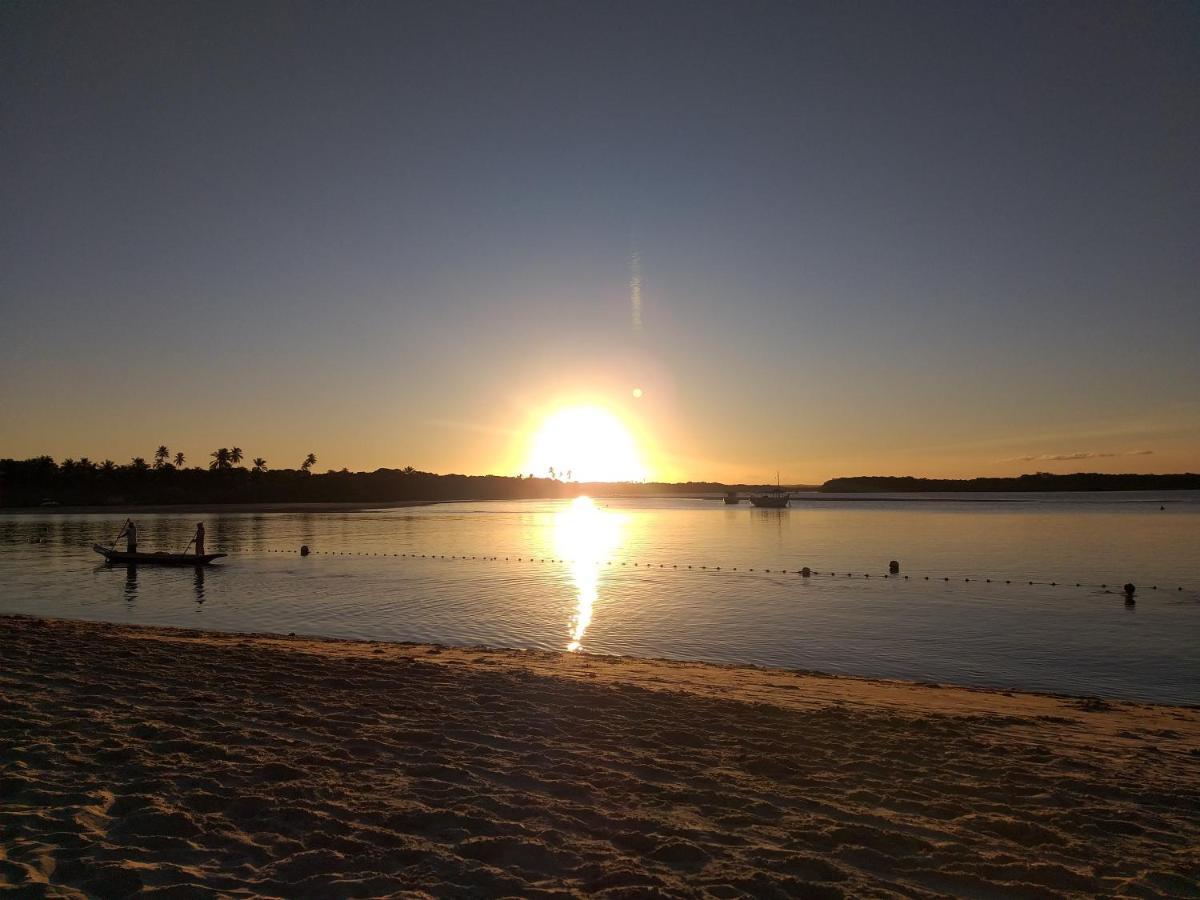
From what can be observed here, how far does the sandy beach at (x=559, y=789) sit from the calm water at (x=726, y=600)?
20.2 ft

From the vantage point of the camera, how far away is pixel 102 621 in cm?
2109

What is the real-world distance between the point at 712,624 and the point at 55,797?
18.2 metres

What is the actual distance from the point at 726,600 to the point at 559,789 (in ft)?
69.5

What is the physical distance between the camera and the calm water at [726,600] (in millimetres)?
18297

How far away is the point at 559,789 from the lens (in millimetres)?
7129

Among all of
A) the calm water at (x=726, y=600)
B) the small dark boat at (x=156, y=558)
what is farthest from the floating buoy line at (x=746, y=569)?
the small dark boat at (x=156, y=558)

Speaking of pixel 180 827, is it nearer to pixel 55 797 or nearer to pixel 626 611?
pixel 55 797

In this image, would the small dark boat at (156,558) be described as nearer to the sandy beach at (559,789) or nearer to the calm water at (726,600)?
the calm water at (726,600)

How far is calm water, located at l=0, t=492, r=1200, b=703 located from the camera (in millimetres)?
18297

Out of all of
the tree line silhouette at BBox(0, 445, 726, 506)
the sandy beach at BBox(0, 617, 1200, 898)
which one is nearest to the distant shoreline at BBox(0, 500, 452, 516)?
the tree line silhouette at BBox(0, 445, 726, 506)

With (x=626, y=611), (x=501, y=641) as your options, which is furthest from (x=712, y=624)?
(x=501, y=641)

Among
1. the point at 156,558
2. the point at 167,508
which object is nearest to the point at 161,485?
the point at 167,508

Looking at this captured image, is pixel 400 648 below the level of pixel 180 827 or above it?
below

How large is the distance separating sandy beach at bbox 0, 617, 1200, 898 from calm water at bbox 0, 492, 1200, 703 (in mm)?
6171
